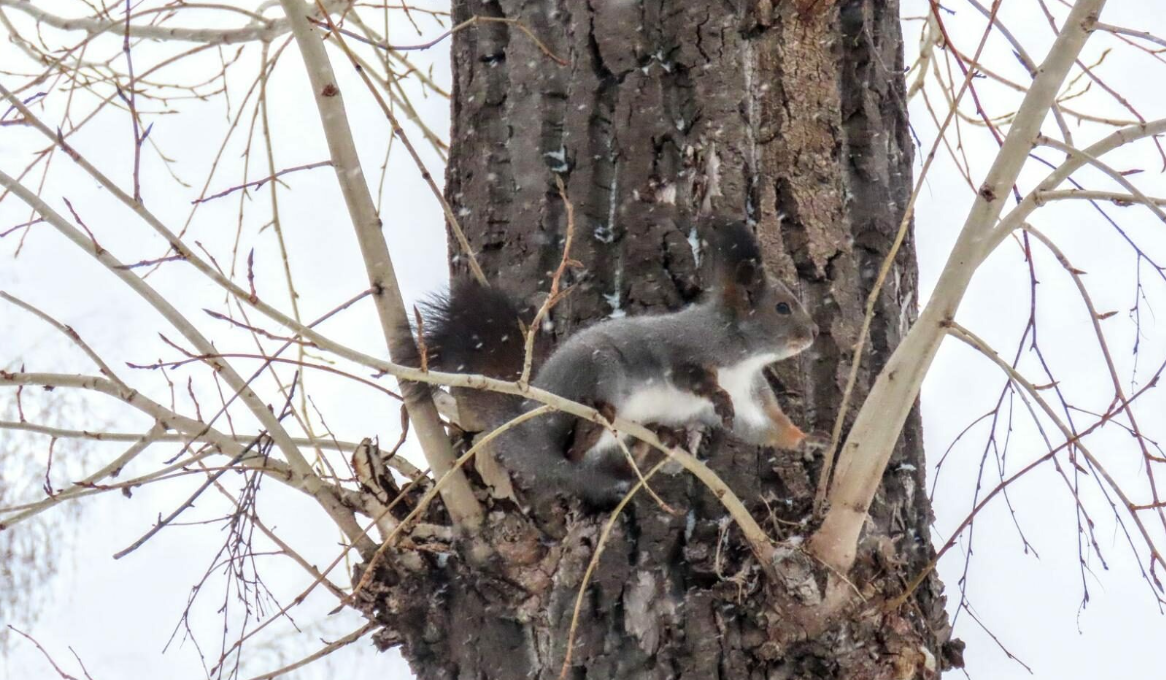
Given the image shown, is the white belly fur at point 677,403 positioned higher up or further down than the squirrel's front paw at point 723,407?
higher up

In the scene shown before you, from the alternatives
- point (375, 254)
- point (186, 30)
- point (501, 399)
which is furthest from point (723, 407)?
point (186, 30)

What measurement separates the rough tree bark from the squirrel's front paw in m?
0.03

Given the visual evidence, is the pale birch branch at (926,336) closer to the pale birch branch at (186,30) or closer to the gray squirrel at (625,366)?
the gray squirrel at (625,366)

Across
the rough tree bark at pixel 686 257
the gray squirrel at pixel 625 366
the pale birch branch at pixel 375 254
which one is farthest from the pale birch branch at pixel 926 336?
the pale birch branch at pixel 375 254

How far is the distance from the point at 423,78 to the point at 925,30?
113 centimetres

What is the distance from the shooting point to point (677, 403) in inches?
63.5

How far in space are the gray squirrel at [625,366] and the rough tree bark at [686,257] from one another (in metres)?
0.04

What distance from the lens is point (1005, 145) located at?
1187 mm

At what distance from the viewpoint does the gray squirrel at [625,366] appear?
145 cm

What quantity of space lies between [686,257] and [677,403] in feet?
0.73

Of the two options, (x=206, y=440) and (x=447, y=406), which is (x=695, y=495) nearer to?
(x=447, y=406)

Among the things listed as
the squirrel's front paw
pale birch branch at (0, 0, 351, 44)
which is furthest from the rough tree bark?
pale birch branch at (0, 0, 351, 44)

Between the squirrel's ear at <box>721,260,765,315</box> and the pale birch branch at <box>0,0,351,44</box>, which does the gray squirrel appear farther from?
the pale birch branch at <box>0,0,351,44</box>

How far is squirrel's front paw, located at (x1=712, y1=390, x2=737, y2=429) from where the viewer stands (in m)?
1.50
